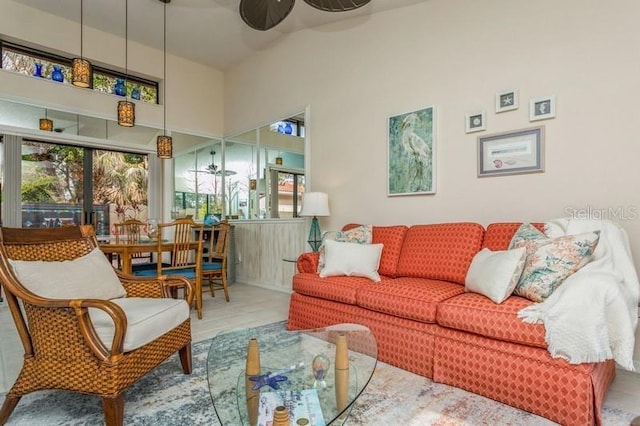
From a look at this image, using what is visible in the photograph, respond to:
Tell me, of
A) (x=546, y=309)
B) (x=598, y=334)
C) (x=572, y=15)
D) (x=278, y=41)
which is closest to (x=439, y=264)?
(x=546, y=309)

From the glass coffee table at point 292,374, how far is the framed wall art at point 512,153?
1.79 m

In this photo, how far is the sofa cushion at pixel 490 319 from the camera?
5.88 ft

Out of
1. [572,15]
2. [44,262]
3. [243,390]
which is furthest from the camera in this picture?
[572,15]

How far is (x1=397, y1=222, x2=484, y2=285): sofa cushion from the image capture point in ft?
8.65

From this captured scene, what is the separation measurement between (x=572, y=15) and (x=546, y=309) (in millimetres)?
2134

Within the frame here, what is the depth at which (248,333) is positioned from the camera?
2062 mm

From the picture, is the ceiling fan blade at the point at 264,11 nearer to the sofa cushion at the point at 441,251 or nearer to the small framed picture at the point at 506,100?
the small framed picture at the point at 506,100

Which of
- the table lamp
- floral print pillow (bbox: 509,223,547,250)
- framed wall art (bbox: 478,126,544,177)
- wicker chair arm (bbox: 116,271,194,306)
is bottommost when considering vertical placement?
wicker chair arm (bbox: 116,271,194,306)

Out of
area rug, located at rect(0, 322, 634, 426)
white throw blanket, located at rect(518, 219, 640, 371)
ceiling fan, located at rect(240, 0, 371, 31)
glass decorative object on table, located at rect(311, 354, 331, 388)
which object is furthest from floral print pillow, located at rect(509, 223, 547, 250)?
ceiling fan, located at rect(240, 0, 371, 31)

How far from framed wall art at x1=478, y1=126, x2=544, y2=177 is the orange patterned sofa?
0.49 m

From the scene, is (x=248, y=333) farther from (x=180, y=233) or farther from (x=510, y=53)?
(x=510, y=53)

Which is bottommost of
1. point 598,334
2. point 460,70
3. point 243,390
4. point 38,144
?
point 243,390

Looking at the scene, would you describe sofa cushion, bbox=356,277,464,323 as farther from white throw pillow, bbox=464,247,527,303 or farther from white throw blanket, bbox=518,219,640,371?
white throw blanket, bbox=518,219,640,371

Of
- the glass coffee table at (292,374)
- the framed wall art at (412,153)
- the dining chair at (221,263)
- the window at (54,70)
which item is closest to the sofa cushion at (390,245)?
the framed wall art at (412,153)
